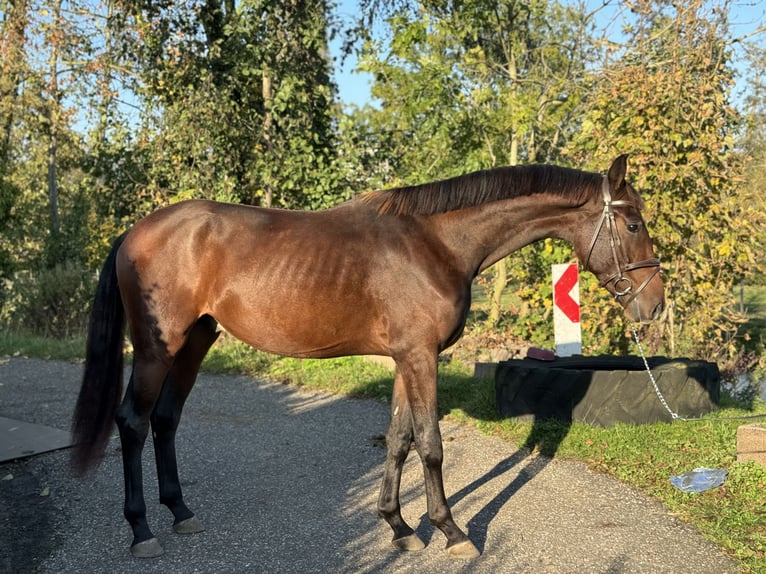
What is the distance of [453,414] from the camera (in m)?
7.10

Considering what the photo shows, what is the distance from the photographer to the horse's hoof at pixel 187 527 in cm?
422

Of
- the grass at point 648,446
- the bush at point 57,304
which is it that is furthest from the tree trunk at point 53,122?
the grass at point 648,446

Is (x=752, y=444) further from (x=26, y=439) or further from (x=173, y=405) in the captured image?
(x=26, y=439)

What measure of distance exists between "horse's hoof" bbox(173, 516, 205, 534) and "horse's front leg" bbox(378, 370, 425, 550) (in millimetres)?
1180

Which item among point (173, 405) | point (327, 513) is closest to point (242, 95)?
point (173, 405)

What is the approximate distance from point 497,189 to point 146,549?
301cm

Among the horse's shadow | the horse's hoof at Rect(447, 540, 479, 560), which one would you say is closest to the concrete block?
the horse's shadow

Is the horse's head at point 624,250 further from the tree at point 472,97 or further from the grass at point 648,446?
the tree at point 472,97

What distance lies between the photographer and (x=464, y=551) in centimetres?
377

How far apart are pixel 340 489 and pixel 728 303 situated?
232 inches

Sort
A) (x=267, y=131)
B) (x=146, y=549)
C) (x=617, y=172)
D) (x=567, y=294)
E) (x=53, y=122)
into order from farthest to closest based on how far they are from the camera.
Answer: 1. (x=53, y=122)
2. (x=267, y=131)
3. (x=567, y=294)
4. (x=617, y=172)
5. (x=146, y=549)

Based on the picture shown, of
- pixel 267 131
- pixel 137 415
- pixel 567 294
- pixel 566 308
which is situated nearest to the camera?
pixel 137 415

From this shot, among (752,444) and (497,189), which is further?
(752,444)

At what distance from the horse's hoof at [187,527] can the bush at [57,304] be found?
37.5 feet
